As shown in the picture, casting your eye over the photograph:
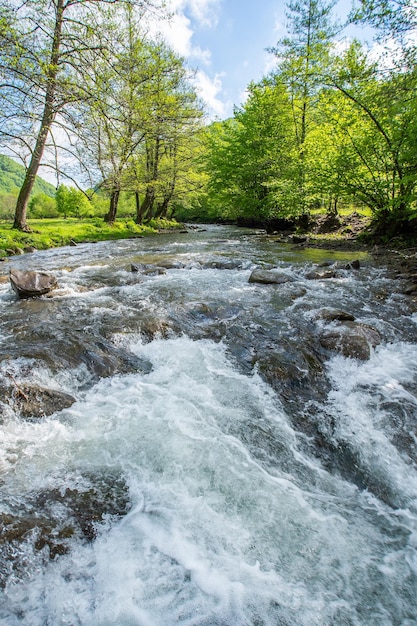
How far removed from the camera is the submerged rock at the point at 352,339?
5095mm

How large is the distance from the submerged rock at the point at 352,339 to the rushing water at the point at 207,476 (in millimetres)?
156

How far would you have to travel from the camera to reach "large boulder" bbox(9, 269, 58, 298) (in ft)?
23.9

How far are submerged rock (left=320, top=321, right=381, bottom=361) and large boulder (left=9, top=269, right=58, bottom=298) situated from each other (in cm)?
643

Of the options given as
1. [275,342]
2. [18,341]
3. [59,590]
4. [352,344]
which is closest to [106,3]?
[18,341]

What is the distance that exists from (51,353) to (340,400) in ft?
13.7

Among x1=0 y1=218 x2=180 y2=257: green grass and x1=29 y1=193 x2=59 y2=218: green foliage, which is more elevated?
x1=29 y1=193 x2=59 y2=218: green foliage

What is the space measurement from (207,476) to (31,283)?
21.5ft

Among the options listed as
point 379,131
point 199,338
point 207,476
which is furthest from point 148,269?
point 379,131

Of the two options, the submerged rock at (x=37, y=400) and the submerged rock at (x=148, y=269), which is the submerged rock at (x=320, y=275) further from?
the submerged rock at (x=37, y=400)

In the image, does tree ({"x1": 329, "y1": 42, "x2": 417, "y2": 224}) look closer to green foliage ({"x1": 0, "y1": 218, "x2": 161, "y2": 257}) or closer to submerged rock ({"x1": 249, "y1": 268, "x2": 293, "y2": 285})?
submerged rock ({"x1": 249, "y1": 268, "x2": 293, "y2": 285})

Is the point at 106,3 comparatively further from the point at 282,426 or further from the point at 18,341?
the point at 282,426

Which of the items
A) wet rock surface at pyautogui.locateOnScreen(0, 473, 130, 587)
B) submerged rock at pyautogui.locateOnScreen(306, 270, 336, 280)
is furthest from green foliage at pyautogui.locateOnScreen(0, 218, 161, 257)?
wet rock surface at pyautogui.locateOnScreen(0, 473, 130, 587)

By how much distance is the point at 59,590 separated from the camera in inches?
80.3

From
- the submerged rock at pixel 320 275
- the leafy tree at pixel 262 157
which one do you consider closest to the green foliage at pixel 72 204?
Answer: the leafy tree at pixel 262 157
